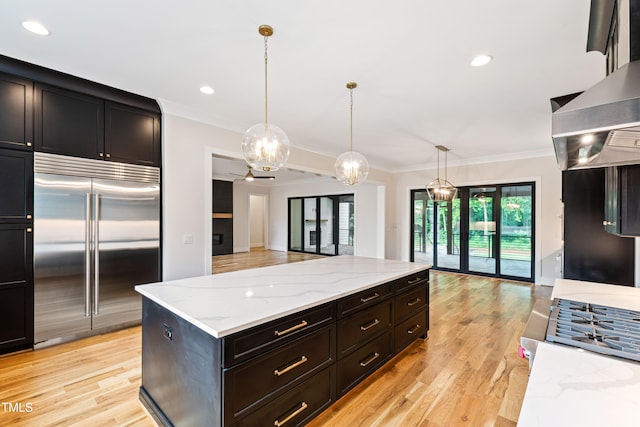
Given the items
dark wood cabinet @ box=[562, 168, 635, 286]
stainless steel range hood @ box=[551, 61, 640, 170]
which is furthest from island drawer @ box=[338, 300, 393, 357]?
dark wood cabinet @ box=[562, 168, 635, 286]

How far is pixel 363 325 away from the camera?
2221mm

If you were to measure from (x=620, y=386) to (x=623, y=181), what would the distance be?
1.40m

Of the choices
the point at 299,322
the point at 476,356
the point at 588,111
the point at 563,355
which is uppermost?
the point at 588,111

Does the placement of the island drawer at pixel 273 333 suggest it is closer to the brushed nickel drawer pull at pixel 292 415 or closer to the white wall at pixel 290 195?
the brushed nickel drawer pull at pixel 292 415

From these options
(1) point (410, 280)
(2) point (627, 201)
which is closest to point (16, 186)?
(1) point (410, 280)

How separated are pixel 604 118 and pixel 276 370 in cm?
174

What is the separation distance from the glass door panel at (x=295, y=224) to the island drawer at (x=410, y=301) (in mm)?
7369

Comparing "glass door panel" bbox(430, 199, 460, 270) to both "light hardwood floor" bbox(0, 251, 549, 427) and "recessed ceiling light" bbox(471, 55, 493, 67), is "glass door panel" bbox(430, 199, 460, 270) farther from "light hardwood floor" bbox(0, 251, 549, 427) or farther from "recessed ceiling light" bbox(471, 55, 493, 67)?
"recessed ceiling light" bbox(471, 55, 493, 67)

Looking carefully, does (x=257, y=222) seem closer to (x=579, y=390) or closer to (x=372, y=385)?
(x=372, y=385)

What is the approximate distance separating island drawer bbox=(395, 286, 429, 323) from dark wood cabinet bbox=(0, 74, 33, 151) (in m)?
3.75

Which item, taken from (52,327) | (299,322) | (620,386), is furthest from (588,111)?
(52,327)

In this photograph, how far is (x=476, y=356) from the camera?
2834mm

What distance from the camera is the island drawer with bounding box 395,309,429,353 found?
2.69 meters

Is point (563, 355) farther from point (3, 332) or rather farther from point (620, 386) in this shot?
point (3, 332)
